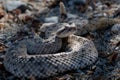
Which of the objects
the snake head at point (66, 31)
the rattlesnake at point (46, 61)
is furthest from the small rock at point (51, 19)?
the rattlesnake at point (46, 61)

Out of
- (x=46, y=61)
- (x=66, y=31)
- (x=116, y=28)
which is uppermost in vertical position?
(x=66, y=31)

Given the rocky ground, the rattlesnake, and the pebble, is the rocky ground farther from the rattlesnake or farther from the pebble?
the rattlesnake

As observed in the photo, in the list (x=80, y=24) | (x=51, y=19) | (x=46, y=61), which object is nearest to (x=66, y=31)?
(x=46, y=61)

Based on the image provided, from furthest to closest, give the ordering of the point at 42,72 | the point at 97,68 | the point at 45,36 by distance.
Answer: the point at 45,36 → the point at 97,68 → the point at 42,72

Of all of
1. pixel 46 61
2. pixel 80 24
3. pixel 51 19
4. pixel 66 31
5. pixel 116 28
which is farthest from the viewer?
pixel 51 19

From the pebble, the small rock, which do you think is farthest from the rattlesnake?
the small rock

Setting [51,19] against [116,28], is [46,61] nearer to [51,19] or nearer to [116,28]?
[116,28]

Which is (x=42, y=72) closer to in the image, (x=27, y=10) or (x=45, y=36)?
(x=45, y=36)

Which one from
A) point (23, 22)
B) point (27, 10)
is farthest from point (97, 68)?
point (27, 10)
